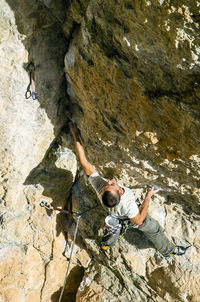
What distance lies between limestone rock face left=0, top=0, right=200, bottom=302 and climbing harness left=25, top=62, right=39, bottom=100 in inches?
2.2

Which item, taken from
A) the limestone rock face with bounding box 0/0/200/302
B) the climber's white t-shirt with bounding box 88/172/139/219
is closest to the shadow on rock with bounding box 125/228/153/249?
the limestone rock face with bounding box 0/0/200/302

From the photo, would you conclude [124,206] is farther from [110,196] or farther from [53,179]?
[53,179]

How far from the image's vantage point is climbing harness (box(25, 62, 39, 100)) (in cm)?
370

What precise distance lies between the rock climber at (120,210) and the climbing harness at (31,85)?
82 cm

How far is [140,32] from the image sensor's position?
8.48ft

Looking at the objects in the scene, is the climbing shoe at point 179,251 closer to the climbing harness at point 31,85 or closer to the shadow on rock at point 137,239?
the shadow on rock at point 137,239

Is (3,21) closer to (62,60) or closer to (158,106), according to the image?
(62,60)

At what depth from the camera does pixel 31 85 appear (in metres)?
3.79

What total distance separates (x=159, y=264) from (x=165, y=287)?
0.41 metres

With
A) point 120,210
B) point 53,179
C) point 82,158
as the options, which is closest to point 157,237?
point 120,210

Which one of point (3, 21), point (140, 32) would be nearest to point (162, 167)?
point (140, 32)

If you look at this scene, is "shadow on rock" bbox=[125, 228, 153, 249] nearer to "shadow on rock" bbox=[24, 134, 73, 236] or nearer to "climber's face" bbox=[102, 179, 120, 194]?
"shadow on rock" bbox=[24, 134, 73, 236]

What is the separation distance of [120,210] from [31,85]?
7.15 ft

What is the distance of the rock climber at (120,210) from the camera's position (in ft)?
11.7
